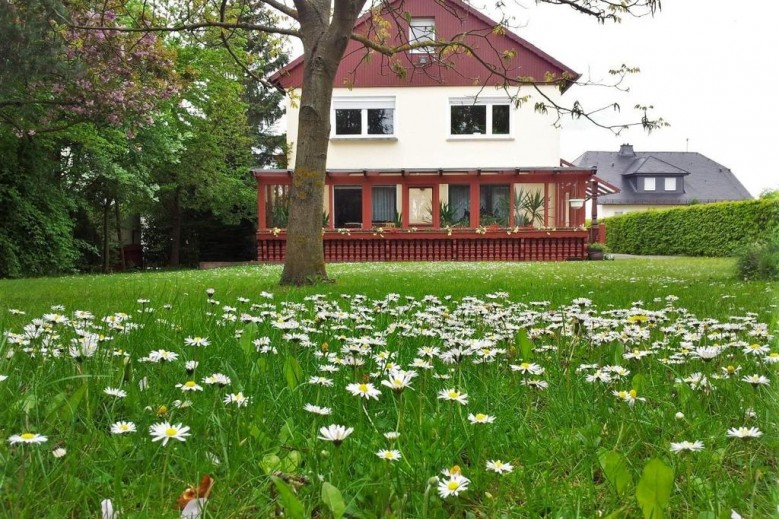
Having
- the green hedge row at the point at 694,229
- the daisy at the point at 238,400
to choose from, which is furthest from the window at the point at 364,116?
the daisy at the point at 238,400

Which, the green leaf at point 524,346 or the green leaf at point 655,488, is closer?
the green leaf at point 655,488

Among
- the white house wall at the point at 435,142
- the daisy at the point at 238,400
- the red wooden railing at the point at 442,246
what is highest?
the white house wall at the point at 435,142

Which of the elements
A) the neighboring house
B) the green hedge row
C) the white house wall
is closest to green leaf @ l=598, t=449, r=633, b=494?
the green hedge row

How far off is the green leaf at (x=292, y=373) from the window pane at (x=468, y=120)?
19.0 metres

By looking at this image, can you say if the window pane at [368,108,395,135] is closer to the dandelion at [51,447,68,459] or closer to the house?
the house

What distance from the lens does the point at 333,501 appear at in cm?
105

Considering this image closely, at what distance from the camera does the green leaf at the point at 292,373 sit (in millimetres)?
1893

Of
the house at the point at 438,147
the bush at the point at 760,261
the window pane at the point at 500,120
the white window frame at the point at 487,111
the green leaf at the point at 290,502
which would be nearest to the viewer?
the green leaf at the point at 290,502

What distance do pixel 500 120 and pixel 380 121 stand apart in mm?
4481

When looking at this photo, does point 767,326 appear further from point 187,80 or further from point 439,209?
point 439,209

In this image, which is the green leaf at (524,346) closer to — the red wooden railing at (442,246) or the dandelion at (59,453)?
the dandelion at (59,453)

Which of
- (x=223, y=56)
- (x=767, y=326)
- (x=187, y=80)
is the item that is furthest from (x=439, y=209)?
(x=767, y=326)

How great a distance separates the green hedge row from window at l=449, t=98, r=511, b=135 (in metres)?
7.72

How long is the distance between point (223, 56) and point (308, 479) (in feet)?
63.3
